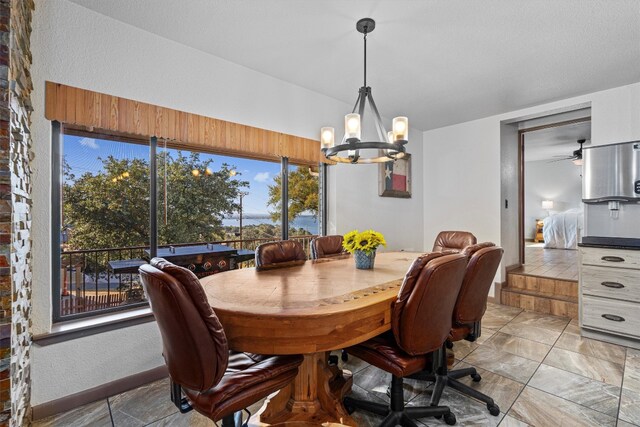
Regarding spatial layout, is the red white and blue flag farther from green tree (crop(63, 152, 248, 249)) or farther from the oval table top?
the oval table top

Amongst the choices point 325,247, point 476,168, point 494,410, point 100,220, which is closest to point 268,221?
point 325,247

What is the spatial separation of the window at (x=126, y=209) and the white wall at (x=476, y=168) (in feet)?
10.7

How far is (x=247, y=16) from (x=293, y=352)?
7.61 feet

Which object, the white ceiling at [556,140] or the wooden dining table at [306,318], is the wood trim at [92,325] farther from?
the white ceiling at [556,140]

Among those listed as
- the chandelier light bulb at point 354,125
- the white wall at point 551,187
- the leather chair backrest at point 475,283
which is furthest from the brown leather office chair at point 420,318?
the white wall at point 551,187

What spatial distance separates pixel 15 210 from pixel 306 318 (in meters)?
1.62

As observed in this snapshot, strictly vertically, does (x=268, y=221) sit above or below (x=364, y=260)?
above

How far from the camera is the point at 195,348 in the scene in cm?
121

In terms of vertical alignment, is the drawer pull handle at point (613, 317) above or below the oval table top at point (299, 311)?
below

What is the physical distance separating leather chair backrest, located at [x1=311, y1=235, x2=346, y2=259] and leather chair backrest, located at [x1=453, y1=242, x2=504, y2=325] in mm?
1463

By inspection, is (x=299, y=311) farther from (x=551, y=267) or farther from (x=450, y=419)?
(x=551, y=267)

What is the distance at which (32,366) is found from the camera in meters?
1.96

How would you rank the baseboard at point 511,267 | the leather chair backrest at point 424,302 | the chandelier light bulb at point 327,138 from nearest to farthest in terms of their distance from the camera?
1. the leather chair backrest at point 424,302
2. the chandelier light bulb at point 327,138
3. the baseboard at point 511,267

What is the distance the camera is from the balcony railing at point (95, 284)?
2.22m
